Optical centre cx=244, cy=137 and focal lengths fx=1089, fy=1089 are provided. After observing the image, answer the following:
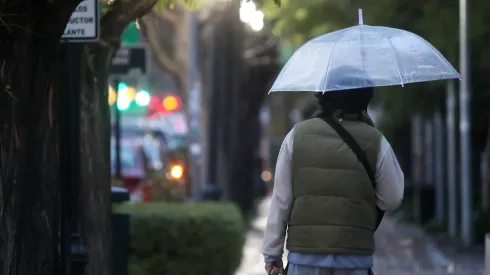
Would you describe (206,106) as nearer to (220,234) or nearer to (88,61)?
(220,234)

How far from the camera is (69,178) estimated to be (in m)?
6.34

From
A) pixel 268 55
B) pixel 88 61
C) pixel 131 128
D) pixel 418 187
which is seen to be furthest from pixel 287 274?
pixel 131 128

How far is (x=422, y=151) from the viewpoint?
94.5ft

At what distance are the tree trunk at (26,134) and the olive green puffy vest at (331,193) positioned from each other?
1454 mm

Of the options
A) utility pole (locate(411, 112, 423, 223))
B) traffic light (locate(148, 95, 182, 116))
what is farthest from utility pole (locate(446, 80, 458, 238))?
traffic light (locate(148, 95, 182, 116))

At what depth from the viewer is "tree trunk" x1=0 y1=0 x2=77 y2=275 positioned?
571cm

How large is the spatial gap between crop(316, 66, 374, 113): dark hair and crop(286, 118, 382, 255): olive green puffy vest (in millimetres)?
129

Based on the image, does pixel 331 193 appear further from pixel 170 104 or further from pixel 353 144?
pixel 170 104

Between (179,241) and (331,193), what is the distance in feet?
18.7

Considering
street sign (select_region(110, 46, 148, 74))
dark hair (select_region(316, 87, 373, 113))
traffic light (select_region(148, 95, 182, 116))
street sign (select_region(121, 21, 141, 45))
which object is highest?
street sign (select_region(121, 21, 141, 45))

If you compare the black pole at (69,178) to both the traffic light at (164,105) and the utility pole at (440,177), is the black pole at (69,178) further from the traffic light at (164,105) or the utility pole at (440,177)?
the traffic light at (164,105)

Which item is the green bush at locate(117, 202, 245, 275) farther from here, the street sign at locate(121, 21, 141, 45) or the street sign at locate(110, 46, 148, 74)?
the street sign at locate(121, 21, 141, 45)

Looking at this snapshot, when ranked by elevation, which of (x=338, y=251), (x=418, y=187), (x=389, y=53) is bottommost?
(x=418, y=187)

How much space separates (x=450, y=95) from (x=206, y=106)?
7.55 m
